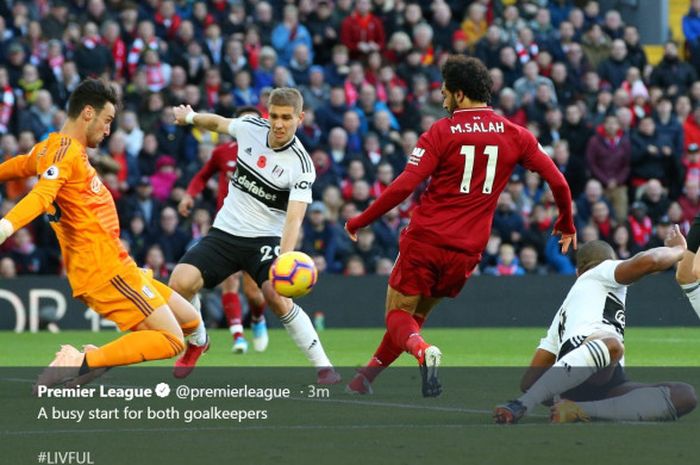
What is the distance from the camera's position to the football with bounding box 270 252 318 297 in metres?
10.0

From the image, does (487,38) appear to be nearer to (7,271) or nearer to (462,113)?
(7,271)

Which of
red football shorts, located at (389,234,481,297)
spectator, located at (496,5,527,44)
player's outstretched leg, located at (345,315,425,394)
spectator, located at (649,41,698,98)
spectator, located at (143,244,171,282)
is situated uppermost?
spectator, located at (496,5,527,44)

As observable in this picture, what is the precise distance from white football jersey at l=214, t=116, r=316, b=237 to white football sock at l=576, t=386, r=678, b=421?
341cm

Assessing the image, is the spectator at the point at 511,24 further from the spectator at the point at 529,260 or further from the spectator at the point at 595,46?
the spectator at the point at 529,260

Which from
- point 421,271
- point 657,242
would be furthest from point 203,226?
point 421,271

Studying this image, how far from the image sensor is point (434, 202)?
963 cm

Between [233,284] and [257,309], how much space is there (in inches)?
24.8

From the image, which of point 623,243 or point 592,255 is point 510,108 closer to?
point 623,243

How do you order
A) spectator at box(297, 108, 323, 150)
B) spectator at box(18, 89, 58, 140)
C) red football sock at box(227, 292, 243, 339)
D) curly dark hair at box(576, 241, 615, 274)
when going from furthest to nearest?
spectator at box(297, 108, 323, 150)
spectator at box(18, 89, 58, 140)
red football sock at box(227, 292, 243, 339)
curly dark hair at box(576, 241, 615, 274)

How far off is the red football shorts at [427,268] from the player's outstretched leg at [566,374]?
1.72 m

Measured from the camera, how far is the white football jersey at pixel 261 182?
1102 centimetres

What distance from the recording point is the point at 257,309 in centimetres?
1443

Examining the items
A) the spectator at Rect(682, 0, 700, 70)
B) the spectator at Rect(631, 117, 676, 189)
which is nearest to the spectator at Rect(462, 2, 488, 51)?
the spectator at Rect(631, 117, 676, 189)

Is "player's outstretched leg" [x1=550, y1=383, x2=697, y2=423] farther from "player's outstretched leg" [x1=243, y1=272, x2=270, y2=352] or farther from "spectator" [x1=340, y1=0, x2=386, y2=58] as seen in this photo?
"spectator" [x1=340, y1=0, x2=386, y2=58]
